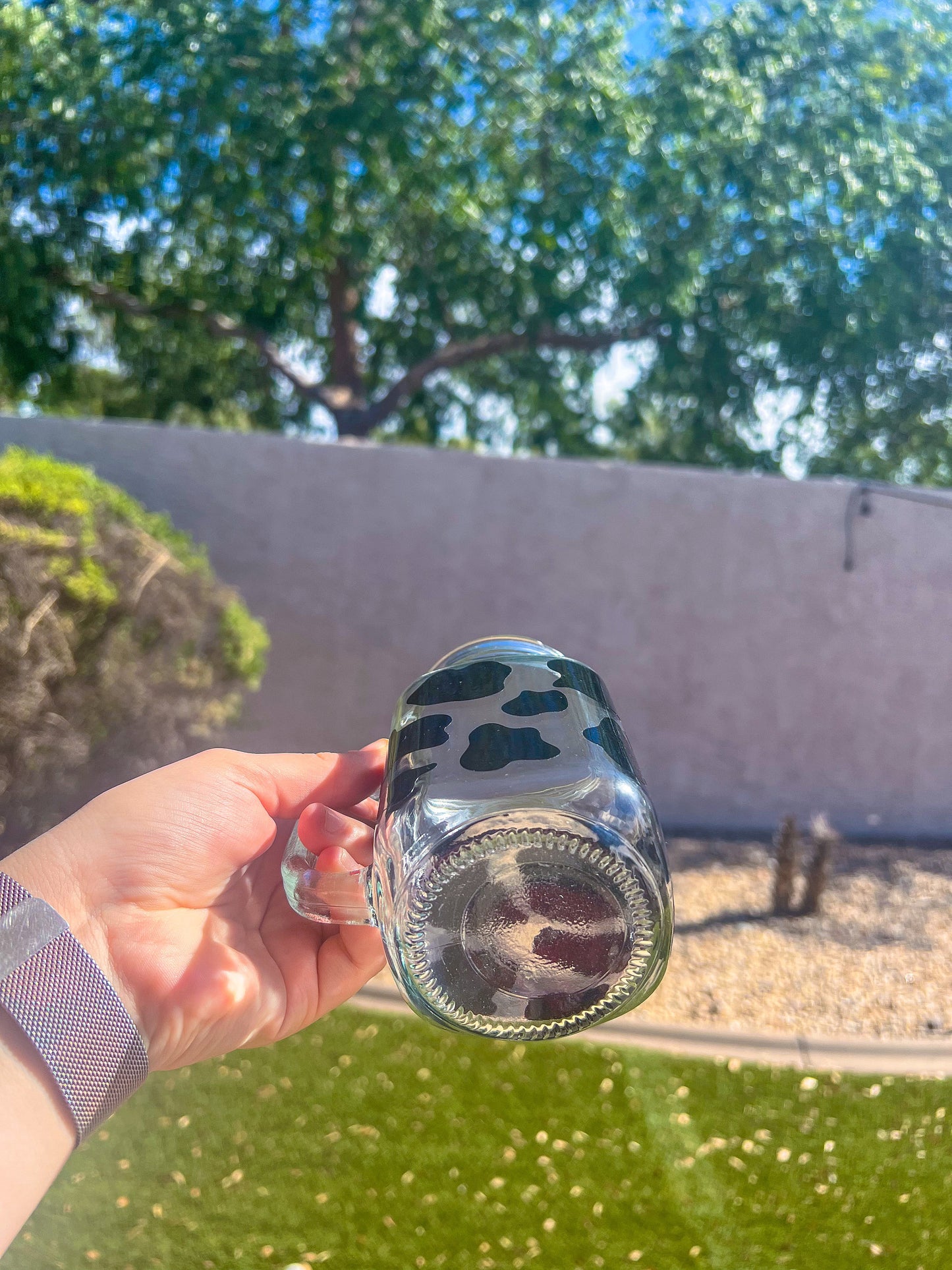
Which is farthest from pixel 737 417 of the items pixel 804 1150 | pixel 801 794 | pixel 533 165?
pixel 804 1150

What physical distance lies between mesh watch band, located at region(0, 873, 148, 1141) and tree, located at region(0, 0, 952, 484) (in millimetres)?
1813

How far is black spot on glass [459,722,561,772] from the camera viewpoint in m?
0.40

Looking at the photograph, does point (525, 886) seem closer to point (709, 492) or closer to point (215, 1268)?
point (215, 1268)

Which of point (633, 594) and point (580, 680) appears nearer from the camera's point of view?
point (580, 680)

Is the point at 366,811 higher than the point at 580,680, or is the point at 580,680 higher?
the point at 580,680

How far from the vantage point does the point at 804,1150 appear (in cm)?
123

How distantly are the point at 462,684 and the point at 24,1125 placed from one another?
1.07 feet

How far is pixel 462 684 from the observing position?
1.51 ft

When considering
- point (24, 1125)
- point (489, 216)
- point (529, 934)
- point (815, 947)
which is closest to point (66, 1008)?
point (24, 1125)

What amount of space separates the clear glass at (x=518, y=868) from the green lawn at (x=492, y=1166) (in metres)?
0.80

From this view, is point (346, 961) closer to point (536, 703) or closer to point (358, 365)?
point (536, 703)

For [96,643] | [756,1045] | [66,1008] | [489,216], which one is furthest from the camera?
[489,216]

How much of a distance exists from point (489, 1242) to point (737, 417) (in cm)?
327

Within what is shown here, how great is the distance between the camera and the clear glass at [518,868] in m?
0.39
